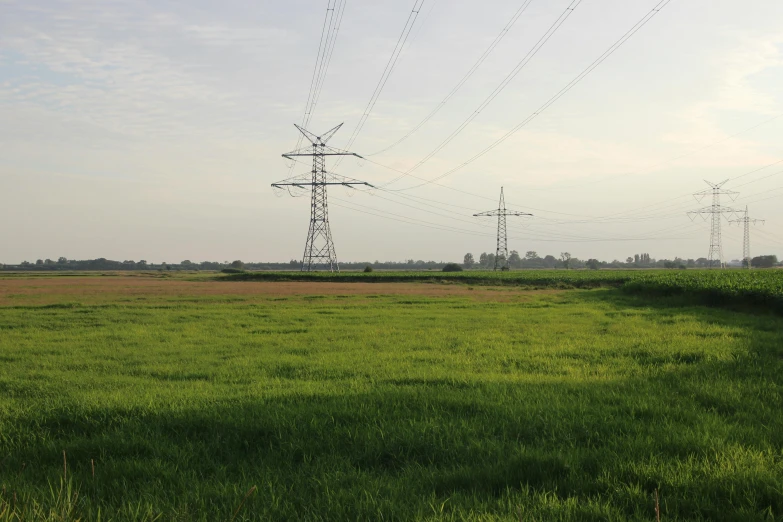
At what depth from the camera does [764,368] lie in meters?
8.78

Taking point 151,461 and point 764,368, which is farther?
point 764,368

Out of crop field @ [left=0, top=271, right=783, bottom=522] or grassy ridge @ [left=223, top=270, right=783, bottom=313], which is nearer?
crop field @ [left=0, top=271, right=783, bottom=522]

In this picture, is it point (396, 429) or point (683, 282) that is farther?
point (683, 282)

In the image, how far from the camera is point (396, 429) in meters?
5.63

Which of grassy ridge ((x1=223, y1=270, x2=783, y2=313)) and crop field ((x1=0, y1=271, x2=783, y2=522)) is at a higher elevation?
grassy ridge ((x1=223, y1=270, x2=783, y2=313))

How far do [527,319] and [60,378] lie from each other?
14.2 meters

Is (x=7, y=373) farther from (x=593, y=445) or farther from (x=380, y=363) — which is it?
(x=593, y=445)

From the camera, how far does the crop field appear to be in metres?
3.97

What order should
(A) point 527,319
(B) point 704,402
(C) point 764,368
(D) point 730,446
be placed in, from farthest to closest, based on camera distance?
(A) point 527,319, (C) point 764,368, (B) point 704,402, (D) point 730,446

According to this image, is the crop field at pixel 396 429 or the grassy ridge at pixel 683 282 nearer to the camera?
the crop field at pixel 396 429

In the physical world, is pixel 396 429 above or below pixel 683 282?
below

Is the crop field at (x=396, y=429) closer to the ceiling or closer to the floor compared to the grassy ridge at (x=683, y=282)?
closer to the floor

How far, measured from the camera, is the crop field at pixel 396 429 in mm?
3975

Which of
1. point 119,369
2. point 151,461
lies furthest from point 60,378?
point 151,461
